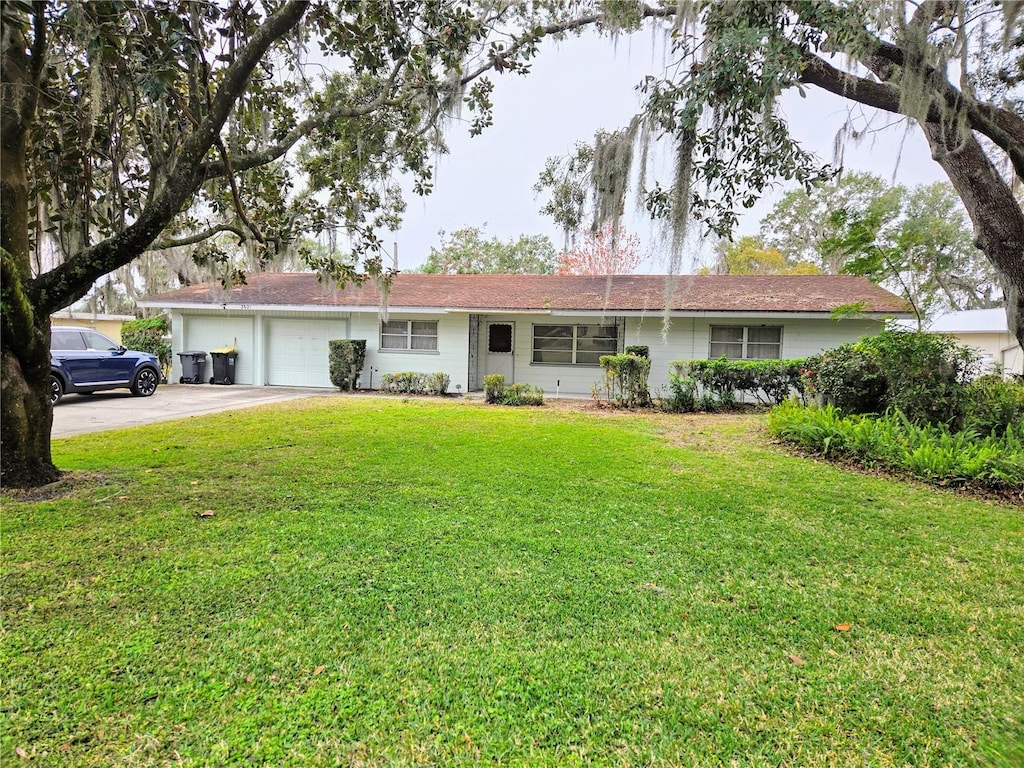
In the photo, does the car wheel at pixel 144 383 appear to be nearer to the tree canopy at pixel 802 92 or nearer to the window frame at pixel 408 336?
the window frame at pixel 408 336

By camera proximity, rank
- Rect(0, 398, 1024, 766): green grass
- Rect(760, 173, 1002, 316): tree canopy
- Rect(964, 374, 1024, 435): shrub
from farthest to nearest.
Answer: Rect(760, 173, 1002, 316): tree canopy < Rect(964, 374, 1024, 435): shrub < Rect(0, 398, 1024, 766): green grass

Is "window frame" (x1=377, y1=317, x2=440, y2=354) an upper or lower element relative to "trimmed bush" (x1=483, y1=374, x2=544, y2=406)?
upper

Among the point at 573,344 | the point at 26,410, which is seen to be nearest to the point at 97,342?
the point at 26,410

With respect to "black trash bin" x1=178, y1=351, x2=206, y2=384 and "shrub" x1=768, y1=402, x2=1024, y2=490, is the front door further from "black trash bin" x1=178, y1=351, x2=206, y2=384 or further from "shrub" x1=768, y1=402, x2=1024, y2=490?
"black trash bin" x1=178, y1=351, x2=206, y2=384

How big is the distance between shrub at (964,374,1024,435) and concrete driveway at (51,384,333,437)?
40.6 ft

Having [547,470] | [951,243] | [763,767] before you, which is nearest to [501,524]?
[547,470]

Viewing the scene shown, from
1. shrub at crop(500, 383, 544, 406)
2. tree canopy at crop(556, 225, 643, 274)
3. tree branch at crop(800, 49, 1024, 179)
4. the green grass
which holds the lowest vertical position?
the green grass

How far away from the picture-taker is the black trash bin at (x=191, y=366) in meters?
14.0

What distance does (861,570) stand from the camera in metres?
3.22

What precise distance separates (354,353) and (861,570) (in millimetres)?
12304

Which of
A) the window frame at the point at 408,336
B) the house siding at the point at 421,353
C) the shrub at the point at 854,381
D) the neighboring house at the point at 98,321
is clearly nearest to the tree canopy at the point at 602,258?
the house siding at the point at 421,353

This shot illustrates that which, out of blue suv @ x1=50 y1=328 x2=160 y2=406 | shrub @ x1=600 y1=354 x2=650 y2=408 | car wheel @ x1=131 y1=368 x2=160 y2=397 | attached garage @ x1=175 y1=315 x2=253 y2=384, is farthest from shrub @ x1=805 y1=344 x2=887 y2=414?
attached garage @ x1=175 y1=315 x2=253 y2=384

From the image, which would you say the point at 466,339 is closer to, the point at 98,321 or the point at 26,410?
the point at 26,410

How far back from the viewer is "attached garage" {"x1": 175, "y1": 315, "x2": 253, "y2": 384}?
14.4 m
